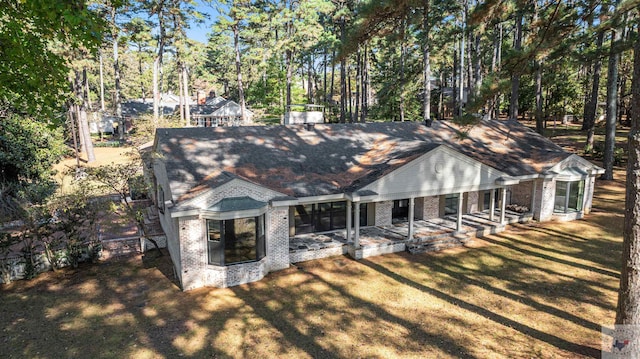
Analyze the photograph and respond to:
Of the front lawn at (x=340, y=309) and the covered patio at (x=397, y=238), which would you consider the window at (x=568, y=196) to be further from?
the front lawn at (x=340, y=309)

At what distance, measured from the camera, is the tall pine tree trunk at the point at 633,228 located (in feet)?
26.4

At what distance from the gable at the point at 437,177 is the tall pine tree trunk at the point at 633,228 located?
8.45m

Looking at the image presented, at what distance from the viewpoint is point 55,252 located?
48.1ft

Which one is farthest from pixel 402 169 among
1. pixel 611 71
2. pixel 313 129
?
pixel 611 71

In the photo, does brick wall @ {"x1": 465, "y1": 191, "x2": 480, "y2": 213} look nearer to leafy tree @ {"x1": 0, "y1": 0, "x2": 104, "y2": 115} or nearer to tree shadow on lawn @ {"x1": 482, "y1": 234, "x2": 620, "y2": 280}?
tree shadow on lawn @ {"x1": 482, "y1": 234, "x2": 620, "y2": 280}

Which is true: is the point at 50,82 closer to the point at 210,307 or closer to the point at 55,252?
the point at 210,307

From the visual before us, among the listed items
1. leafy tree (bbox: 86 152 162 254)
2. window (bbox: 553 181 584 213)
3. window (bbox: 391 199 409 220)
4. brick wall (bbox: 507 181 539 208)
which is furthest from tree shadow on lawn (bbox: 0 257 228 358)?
window (bbox: 553 181 584 213)

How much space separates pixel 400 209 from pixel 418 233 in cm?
210

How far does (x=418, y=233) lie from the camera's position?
17531mm

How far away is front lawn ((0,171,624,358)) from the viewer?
32.4ft

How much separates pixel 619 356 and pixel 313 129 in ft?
49.6

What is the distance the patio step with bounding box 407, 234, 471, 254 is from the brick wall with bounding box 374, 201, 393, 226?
250 cm

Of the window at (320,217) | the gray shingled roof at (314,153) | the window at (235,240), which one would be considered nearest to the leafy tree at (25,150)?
the gray shingled roof at (314,153)

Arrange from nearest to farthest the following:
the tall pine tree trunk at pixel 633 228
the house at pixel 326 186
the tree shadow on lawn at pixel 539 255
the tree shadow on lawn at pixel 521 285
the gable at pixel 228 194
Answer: the tall pine tree trunk at pixel 633 228
the tree shadow on lawn at pixel 521 285
the gable at pixel 228 194
the house at pixel 326 186
the tree shadow on lawn at pixel 539 255
